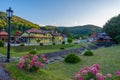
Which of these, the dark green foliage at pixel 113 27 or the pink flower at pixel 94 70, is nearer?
the pink flower at pixel 94 70

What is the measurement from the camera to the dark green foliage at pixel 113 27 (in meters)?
74.9

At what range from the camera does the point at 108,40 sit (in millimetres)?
81688

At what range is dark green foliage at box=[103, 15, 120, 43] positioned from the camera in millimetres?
74931

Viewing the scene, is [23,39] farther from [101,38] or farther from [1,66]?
[1,66]

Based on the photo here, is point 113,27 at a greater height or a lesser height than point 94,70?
greater

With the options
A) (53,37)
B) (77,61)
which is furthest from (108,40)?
(77,61)

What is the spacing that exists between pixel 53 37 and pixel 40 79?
6513 centimetres

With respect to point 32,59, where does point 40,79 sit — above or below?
below

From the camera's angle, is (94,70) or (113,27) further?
(113,27)

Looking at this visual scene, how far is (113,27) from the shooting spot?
76312 mm

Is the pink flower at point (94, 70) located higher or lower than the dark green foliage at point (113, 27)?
lower

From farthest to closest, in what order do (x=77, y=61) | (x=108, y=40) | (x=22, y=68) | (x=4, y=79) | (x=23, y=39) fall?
(x=108, y=40)
(x=23, y=39)
(x=77, y=61)
(x=22, y=68)
(x=4, y=79)

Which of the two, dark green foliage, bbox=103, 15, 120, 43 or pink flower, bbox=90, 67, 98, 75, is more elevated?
dark green foliage, bbox=103, 15, 120, 43

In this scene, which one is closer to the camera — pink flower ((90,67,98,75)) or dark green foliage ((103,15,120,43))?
pink flower ((90,67,98,75))
